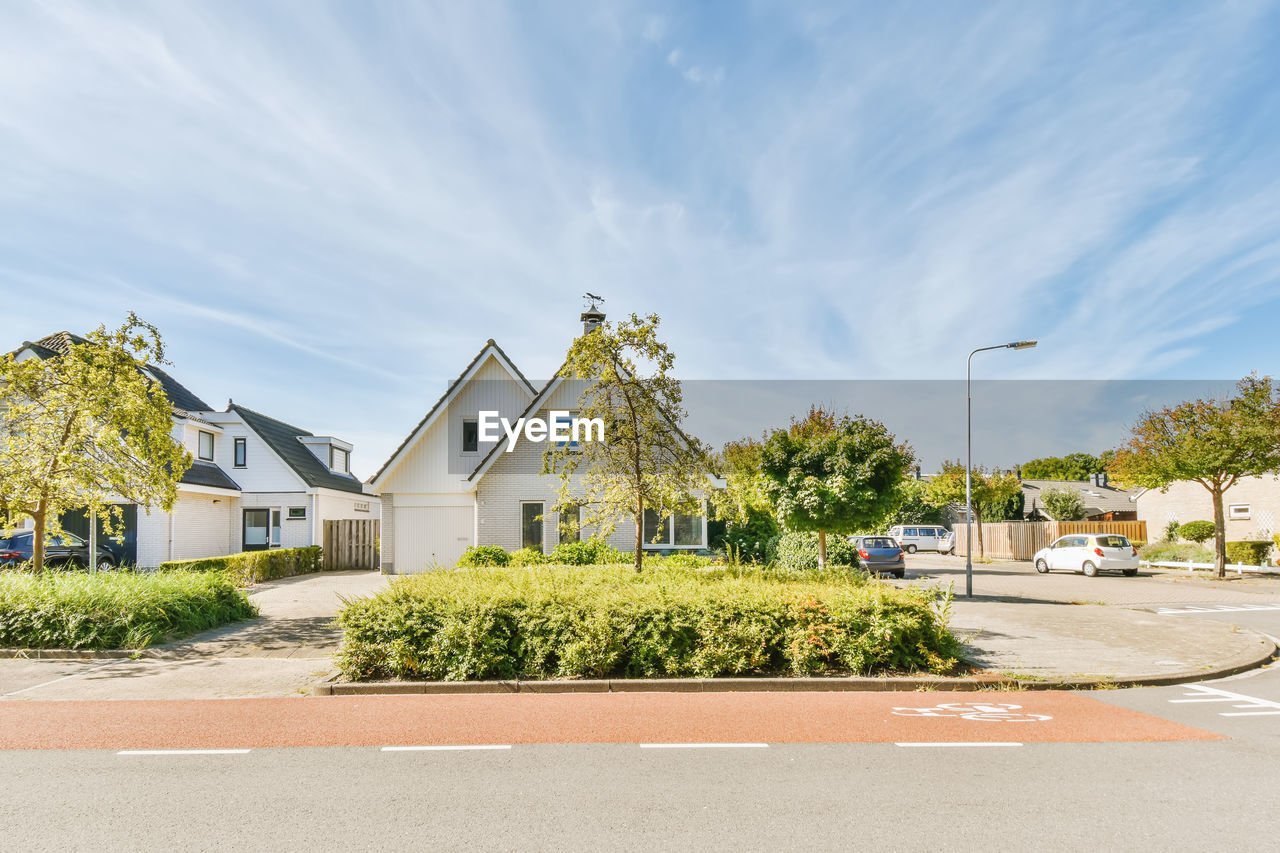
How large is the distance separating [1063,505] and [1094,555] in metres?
19.1

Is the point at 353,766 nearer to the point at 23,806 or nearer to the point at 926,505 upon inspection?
the point at 23,806

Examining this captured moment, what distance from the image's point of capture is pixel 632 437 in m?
13.1

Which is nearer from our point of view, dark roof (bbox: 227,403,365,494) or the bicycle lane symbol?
the bicycle lane symbol

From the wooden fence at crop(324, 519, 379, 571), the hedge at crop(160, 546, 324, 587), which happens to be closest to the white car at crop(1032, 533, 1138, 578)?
the wooden fence at crop(324, 519, 379, 571)

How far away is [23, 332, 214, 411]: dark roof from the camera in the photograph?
24.2 metres

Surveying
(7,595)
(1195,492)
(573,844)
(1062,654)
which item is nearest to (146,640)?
(7,595)

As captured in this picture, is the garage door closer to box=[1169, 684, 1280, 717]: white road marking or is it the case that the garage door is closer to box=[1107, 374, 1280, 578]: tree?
box=[1169, 684, 1280, 717]: white road marking

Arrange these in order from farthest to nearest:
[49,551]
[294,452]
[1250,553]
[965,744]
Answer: [294,452] → [1250,553] → [49,551] → [965,744]

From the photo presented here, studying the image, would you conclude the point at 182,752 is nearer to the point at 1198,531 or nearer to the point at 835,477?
the point at 835,477

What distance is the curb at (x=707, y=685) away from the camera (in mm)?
8609

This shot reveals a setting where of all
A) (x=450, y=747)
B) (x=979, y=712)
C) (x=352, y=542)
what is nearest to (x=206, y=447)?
(x=352, y=542)

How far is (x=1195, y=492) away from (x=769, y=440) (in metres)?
29.8

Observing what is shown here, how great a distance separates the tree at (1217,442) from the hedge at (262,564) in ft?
102

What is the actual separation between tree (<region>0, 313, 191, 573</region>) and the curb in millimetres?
7484
